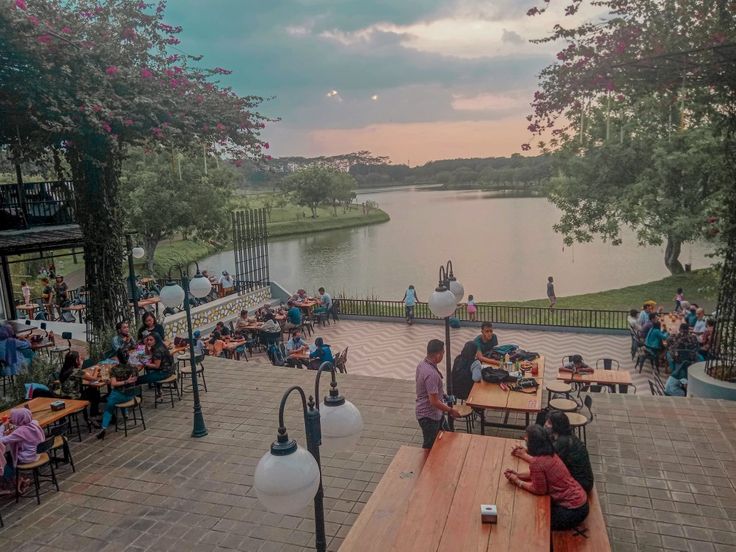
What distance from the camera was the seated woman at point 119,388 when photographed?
7.65m

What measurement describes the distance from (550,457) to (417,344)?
36.8 feet

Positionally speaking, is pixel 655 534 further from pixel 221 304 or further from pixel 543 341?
pixel 221 304

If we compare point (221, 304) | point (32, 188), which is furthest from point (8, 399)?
point (221, 304)

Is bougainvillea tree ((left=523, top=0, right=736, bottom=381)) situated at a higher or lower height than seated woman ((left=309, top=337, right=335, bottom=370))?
higher

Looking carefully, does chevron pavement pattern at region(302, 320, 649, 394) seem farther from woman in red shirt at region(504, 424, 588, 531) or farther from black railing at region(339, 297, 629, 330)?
woman in red shirt at region(504, 424, 588, 531)

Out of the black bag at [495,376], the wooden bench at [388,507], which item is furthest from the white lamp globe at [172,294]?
the black bag at [495,376]

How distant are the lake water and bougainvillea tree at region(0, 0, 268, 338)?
1445 centimetres

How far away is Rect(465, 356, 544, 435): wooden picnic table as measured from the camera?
632cm

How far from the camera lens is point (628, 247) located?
3997 cm

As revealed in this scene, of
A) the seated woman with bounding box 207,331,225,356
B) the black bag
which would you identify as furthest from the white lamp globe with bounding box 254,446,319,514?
the seated woman with bounding box 207,331,225,356

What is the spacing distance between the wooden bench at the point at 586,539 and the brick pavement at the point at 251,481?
739 mm

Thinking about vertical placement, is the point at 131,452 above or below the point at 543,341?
above

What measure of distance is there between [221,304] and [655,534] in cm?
1434

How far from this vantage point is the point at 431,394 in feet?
18.1
